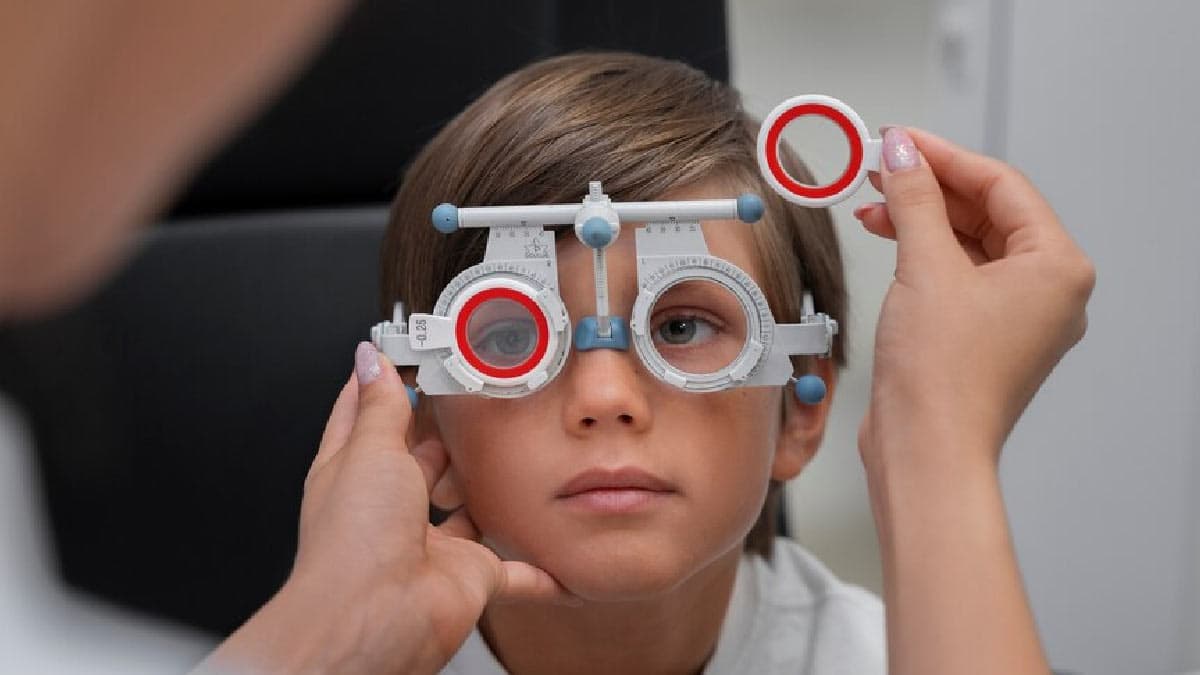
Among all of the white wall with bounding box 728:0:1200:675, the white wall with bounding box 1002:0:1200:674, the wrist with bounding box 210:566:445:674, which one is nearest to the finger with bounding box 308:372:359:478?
the wrist with bounding box 210:566:445:674

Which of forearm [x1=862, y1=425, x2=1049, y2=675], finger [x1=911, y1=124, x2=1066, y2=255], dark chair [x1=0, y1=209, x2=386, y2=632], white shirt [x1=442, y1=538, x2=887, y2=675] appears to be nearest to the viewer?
forearm [x1=862, y1=425, x2=1049, y2=675]

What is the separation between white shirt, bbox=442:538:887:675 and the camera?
922 mm

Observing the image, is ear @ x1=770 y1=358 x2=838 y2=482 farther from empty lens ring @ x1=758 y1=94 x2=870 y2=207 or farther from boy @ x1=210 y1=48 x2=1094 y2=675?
empty lens ring @ x1=758 y1=94 x2=870 y2=207

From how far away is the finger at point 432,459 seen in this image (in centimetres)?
82

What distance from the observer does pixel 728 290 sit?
746 mm

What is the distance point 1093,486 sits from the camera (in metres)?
1.30

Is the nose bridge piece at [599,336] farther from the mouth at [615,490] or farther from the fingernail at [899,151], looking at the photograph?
the fingernail at [899,151]

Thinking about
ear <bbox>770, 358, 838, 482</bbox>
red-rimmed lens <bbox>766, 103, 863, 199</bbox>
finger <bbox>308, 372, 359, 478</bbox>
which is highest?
red-rimmed lens <bbox>766, 103, 863, 199</bbox>

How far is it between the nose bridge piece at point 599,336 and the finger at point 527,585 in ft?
0.45

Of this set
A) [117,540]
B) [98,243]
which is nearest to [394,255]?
[117,540]

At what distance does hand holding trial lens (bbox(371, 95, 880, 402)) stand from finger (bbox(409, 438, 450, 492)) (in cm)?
9

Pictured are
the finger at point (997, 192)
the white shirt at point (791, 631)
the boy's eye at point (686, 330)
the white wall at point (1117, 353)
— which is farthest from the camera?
the white wall at point (1117, 353)

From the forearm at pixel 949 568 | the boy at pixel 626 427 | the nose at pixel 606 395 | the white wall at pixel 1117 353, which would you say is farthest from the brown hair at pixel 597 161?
the white wall at pixel 1117 353

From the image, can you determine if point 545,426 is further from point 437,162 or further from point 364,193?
point 364,193
